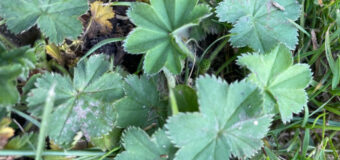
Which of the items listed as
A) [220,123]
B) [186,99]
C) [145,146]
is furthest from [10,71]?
[220,123]

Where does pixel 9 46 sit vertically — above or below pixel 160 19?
above

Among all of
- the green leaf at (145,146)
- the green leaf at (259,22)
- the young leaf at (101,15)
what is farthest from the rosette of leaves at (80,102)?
the green leaf at (259,22)

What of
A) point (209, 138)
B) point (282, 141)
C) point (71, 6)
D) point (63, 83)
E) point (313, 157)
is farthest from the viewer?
point (282, 141)

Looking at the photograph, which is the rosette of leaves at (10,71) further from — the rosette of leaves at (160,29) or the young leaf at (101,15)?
the young leaf at (101,15)

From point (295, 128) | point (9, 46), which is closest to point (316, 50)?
point (295, 128)

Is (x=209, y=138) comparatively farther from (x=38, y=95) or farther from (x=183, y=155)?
(x=38, y=95)
